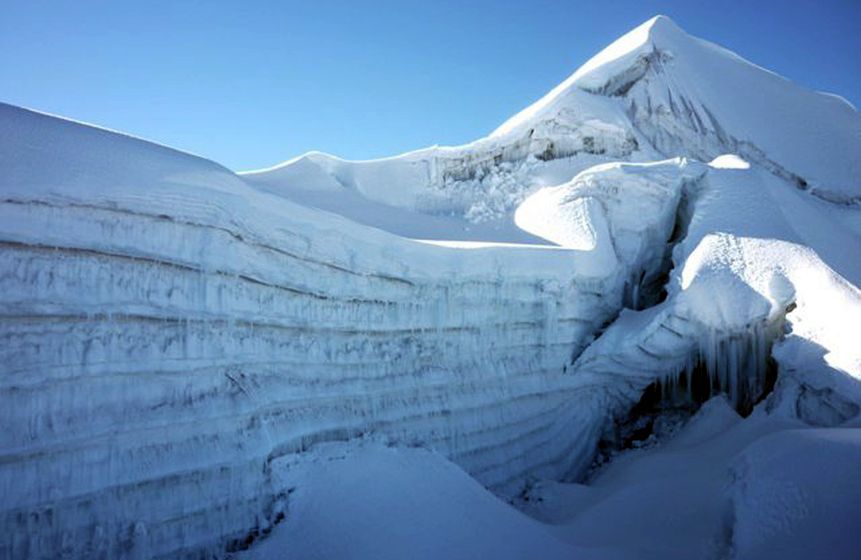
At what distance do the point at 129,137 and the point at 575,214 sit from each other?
20.4 feet

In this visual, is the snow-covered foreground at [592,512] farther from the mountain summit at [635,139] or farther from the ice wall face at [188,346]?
the mountain summit at [635,139]

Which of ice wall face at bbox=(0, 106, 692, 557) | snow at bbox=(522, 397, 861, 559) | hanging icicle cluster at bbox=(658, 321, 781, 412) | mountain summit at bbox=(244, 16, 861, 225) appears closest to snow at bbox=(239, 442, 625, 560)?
ice wall face at bbox=(0, 106, 692, 557)

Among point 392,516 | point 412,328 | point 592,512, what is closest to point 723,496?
point 592,512

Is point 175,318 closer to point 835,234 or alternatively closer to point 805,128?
point 835,234

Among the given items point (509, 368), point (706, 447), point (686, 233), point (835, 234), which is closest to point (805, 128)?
point (835, 234)

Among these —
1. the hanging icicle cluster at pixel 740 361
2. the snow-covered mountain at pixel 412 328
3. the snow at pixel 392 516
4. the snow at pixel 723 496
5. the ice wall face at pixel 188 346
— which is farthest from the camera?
the hanging icicle cluster at pixel 740 361

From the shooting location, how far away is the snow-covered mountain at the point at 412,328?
12.0 ft

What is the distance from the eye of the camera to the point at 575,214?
28.6 feet

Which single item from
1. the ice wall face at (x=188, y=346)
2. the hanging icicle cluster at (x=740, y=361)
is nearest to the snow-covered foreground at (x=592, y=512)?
the ice wall face at (x=188, y=346)

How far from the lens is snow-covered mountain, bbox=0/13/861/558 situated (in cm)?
366

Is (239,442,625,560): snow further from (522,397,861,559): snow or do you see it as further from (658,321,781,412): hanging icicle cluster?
(658,321,781,412): hanging icicle cluster

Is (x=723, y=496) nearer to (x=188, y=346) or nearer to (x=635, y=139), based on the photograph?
(x=188, y=346)

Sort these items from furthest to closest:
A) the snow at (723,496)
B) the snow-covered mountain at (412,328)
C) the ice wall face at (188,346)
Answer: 1. the snow at (723,496)
2. the snow-covered mountain at (412,328)
3. the ice wall face at (188,346)

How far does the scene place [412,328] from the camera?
6082mm
